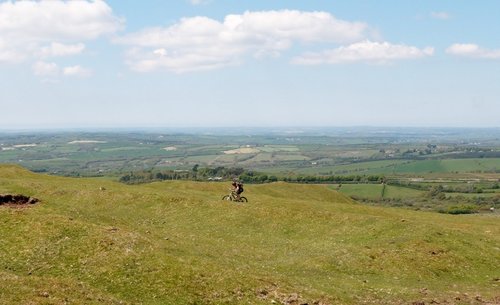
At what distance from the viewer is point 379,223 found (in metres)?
50.8

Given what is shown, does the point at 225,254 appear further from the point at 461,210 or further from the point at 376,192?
the point at 376,192

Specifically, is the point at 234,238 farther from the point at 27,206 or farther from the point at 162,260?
the point at 27,206

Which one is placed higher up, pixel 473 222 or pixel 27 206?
pixel 27 206

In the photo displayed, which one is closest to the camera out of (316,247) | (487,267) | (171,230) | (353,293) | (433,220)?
(353,293)

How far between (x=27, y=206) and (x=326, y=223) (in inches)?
1240

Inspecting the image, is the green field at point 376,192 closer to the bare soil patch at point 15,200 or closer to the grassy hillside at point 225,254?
the grassy hillside at point 225,254

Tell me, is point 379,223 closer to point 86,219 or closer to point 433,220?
point 433,220

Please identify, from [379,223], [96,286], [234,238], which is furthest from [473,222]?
[96,286]

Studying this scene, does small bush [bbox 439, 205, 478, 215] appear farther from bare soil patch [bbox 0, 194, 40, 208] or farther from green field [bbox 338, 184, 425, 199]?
bare soil patch [bbox 0, 194, 40, 208]

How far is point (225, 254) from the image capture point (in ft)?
136

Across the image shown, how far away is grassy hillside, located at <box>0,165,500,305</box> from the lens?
100 ft

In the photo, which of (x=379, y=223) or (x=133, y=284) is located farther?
A: (x=379, y=223)

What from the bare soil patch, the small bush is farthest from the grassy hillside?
the small bush

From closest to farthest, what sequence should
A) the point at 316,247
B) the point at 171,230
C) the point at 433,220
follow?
the point at 316,247
the point at 171,230
the point at 433,220
